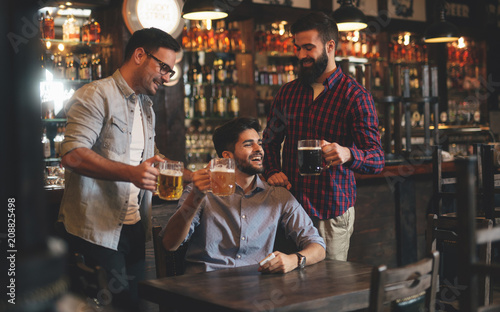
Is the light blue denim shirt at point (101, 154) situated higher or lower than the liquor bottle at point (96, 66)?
lower

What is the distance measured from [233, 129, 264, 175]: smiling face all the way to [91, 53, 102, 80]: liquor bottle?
121 inches

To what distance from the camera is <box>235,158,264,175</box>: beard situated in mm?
2525

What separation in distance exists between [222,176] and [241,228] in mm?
315

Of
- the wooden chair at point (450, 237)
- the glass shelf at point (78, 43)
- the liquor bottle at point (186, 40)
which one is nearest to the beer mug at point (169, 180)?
the wooden chair at point (450, 237)

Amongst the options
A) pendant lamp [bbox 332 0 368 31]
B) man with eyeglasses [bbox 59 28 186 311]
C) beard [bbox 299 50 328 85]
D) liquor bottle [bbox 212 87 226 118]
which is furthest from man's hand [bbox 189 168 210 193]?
liquor bottle [bbox 212 87 226 118]

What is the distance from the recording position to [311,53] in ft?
8.90

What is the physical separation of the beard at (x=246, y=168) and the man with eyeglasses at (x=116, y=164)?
39 cm

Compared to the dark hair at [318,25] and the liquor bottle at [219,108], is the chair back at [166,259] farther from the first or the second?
the liquor bottle at [219,108]

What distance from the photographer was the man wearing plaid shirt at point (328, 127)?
2.66 m

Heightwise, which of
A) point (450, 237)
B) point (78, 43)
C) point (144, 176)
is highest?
point (78, 43)

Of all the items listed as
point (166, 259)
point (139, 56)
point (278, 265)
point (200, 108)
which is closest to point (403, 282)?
point (278, 265)

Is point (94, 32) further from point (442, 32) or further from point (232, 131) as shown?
point (442, 32)

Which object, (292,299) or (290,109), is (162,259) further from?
(290,109)

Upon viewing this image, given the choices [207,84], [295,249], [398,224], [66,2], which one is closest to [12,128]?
[295,249]
